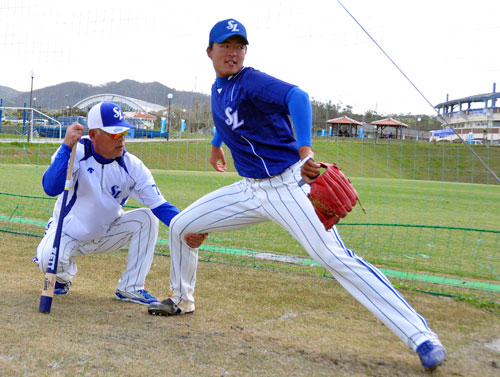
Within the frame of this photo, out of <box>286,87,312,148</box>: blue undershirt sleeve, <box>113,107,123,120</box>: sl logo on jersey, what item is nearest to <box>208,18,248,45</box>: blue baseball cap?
<box>286,87,312,148</box>: blue undershirt sleeve

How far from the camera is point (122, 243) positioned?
4.60m

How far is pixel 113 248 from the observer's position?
4.64 m

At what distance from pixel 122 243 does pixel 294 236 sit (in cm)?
178

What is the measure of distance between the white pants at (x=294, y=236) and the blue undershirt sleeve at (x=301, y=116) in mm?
313

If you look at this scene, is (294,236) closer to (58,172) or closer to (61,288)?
(58,172)

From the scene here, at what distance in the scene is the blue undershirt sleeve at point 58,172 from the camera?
13.2 ft

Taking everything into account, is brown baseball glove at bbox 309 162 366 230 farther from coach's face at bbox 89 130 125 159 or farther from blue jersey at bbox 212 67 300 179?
coach's face at bbox 89 130 125 159

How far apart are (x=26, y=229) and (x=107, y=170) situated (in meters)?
3.57

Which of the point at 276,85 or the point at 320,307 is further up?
the point at 276,85

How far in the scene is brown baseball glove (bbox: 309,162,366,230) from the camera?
3197 millimetres

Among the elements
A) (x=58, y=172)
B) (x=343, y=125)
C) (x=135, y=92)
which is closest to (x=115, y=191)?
(x=58, y=172)

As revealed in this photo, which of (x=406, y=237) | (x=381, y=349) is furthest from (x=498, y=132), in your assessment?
(x=381, y=349)

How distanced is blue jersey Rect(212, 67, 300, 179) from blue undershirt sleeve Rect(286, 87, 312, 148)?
0.42 feet

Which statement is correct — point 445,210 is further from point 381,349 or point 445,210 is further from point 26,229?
point 381,349
